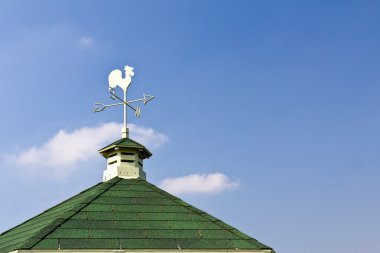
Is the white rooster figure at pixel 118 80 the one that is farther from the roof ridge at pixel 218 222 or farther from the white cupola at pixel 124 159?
the roof ridge at pixel 218 222

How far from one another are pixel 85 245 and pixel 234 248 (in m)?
4.78

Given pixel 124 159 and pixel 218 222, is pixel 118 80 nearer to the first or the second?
pixel 124 159

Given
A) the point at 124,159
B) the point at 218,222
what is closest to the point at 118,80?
the point at 124,159

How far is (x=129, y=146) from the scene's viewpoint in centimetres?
2548

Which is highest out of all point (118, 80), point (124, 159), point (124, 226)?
point (118, 80)

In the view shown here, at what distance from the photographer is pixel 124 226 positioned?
19.4m

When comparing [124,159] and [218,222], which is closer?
[218,222]

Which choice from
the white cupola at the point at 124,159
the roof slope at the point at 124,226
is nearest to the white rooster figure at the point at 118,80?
the white cupola at the point at 124,159

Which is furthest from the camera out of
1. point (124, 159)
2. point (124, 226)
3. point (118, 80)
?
point (118, 80)

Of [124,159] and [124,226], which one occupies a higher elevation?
[124,159]

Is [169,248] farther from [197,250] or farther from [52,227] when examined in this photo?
[52,227]

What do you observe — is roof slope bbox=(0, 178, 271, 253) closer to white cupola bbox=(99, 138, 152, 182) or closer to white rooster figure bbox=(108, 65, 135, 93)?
white cupola bbox=(99, 138, 152, 182)

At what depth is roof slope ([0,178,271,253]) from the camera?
18250 millimetres

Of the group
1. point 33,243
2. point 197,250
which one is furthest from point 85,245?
point 197,250
